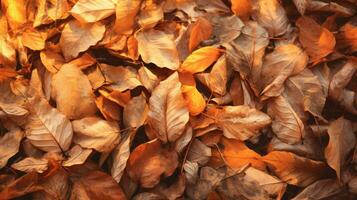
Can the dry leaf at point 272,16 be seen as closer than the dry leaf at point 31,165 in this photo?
No

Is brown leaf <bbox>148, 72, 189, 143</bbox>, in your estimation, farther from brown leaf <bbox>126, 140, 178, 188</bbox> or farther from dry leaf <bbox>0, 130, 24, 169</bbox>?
dry leaf <bbox>0, 130, 24, 169</bbox>

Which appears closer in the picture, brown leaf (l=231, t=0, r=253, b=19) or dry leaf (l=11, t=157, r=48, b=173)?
dry leaf (l=11, t=157, r=48, b=173)

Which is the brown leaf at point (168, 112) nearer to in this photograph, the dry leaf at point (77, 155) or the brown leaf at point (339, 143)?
the dry leaf at point (77, 155)

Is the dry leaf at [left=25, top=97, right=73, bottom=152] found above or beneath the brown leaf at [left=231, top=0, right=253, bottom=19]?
beneath

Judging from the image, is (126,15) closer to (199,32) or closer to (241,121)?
(199,32)

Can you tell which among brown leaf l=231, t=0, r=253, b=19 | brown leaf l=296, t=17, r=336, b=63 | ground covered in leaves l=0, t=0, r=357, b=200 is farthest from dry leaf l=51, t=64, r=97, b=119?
brown leaf l=296, t=17, r=336, b=63

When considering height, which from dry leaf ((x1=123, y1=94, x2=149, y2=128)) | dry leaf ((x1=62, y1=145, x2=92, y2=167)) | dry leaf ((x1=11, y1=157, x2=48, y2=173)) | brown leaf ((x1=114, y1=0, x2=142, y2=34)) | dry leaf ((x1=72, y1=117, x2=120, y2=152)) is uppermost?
brown leaf ((x1=114, y1=0, x2=142, y2=34))

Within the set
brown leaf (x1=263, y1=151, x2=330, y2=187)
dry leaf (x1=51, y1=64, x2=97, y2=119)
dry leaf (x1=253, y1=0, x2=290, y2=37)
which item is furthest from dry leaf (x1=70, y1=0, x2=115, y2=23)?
brown leaf (x1=263, y1=151, x2=330, y2=187)

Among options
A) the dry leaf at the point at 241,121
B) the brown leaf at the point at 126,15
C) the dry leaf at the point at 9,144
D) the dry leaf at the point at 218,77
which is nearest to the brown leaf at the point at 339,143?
the dry leaf at the point at 241,121
